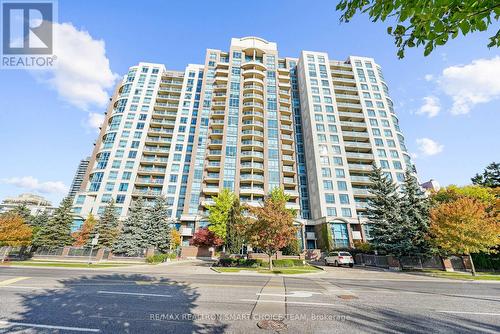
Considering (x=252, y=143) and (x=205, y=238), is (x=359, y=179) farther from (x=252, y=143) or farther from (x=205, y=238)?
(x=205, y=238)

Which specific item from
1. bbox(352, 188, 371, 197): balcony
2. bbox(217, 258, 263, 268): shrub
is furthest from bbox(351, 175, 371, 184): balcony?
bbox(217, 258, 263, 268): shrub

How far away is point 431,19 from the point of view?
3.06 metres

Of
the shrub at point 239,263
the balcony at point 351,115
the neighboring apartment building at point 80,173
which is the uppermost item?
the neighboring apartment building at point 80,173

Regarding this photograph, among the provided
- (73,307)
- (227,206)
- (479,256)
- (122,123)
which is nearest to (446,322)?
(73,307)

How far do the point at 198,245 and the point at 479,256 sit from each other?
41.1m

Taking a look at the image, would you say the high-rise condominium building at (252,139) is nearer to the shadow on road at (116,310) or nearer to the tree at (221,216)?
the tree at (221,216)

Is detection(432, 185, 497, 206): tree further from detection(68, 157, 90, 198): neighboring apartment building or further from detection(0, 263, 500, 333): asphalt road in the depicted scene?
detection(68, 157, 90, 198): neighboring apartment building

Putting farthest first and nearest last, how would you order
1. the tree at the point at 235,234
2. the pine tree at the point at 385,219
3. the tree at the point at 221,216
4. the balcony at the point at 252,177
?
the balcony at the point at 252,177, the tree at the point at 221,216, the tree at the point at 235,234, the pine tree at the point at 385,219

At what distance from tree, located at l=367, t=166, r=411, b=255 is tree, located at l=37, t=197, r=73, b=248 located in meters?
45.4

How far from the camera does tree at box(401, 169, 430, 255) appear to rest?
968 inches

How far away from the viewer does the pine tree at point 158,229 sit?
36469 millimetres

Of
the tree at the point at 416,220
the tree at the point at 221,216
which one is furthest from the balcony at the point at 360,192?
the tree at the point at 221,216

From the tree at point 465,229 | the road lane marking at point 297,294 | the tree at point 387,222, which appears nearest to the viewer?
the road lane marking at point 297,294

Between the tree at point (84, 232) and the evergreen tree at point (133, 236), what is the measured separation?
442 inches
